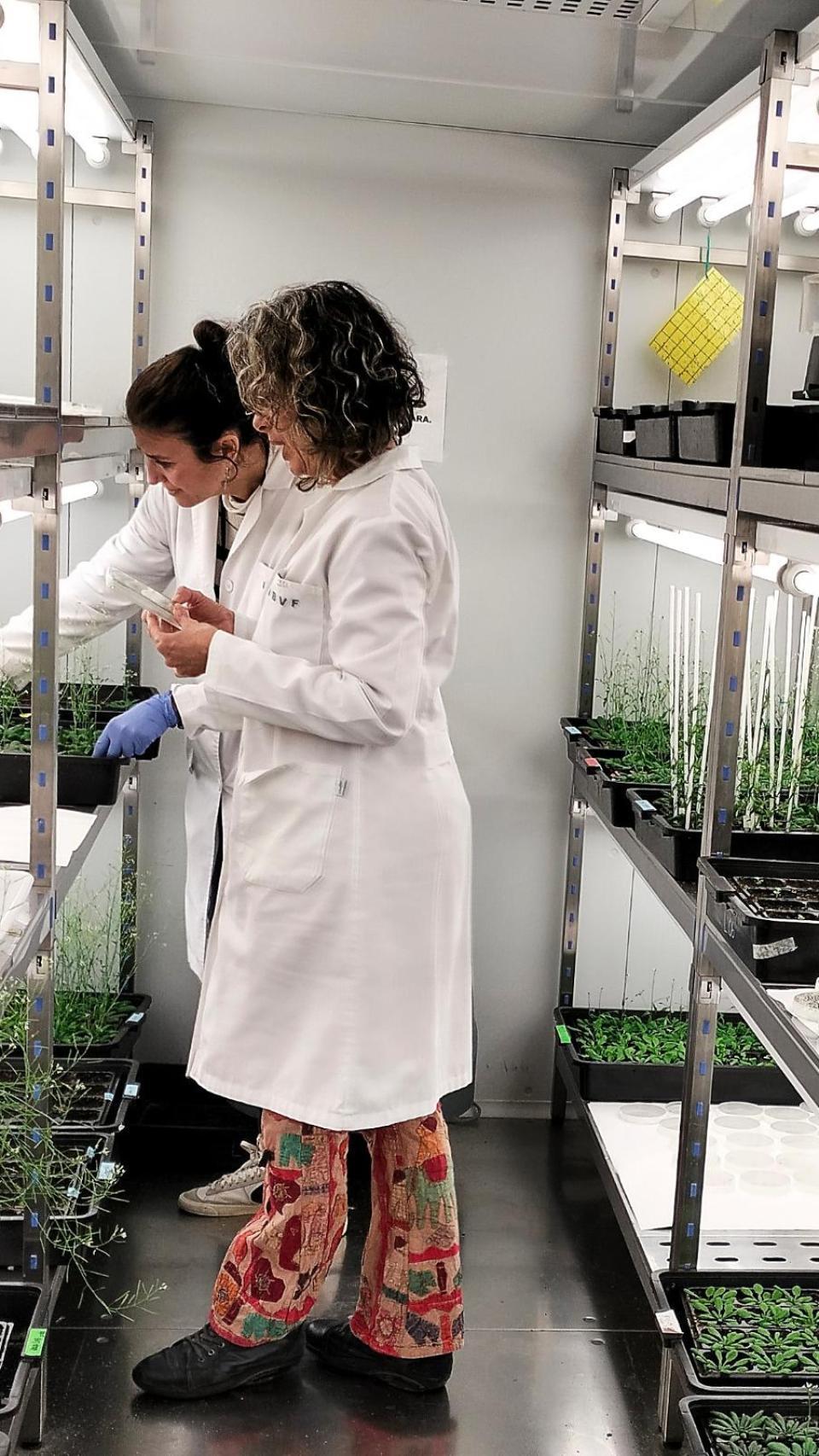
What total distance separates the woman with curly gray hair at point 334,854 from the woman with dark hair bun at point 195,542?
148 millimetres

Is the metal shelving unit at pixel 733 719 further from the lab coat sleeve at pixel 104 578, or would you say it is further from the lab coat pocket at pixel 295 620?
the lab coat sleeve at pixel 104 578

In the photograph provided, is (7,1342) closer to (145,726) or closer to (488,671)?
(145,726)

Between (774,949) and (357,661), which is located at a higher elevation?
(357,661)

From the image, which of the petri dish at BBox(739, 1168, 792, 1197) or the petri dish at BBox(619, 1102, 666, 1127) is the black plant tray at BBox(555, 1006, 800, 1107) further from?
the petri dish at BBox(739, 1168, 792, 1197)

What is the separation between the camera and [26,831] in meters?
2.42

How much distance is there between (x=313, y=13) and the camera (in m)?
2.30

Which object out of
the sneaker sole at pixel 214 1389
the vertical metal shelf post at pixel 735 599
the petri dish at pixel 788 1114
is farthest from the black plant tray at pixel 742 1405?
the petri dish at pixel 788 1114

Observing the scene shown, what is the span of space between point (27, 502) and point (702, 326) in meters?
1.77

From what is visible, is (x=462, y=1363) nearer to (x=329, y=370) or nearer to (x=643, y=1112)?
(x=643, y=1112)

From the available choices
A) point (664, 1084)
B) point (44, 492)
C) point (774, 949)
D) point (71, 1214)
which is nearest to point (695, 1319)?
point (774, 949)

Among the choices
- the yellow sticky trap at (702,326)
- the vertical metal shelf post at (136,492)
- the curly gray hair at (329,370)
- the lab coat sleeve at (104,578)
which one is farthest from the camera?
the yellow sticky trap at (702,326)

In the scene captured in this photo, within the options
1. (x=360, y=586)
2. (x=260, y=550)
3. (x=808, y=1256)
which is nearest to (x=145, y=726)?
(x=260, y=550)

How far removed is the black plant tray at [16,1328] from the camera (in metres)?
1.94

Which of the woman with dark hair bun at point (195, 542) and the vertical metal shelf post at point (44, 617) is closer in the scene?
the vertical metal shelf post at point (44, 617)
